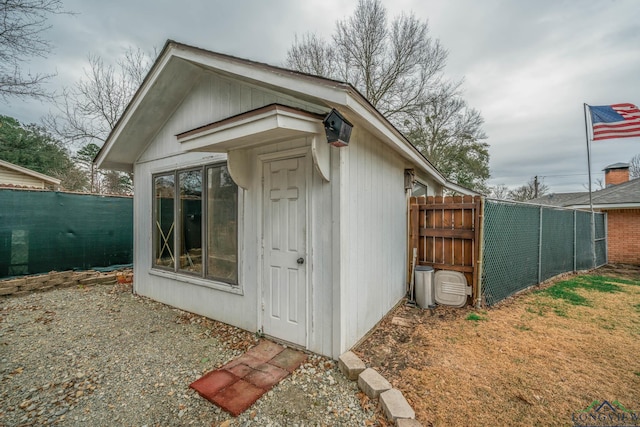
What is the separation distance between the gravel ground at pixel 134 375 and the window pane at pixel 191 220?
85cm

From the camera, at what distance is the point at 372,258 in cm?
337

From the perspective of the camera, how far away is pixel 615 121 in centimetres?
735

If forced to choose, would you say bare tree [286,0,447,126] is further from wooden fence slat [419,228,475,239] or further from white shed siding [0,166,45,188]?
white shed siding [0,166,45,188]

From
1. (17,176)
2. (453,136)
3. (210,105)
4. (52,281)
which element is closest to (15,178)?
(17,176)

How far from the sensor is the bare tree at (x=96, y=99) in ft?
36.3

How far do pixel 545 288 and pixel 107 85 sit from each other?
17.3 meters

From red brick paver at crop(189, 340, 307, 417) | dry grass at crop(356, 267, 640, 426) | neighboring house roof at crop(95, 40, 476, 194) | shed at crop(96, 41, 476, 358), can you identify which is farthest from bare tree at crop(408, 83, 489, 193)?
red brick paver at crop(189, 340, 307, 417)

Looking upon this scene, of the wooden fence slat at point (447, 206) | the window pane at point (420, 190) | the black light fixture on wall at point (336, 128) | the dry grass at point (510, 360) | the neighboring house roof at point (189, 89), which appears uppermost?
the neighboring house roof at point (189, 89)

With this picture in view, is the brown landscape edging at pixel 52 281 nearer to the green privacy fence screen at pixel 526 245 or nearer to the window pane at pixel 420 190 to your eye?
the window pane at pixel 420 190

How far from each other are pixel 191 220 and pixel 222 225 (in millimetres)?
773

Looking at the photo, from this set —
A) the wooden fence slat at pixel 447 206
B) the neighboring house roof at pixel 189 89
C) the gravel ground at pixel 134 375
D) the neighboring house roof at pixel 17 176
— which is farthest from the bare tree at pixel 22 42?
the wooden fence slat at pixel 447 206

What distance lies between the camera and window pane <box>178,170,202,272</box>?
3965 mm

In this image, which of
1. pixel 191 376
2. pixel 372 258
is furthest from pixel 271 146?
pixel 191 376
